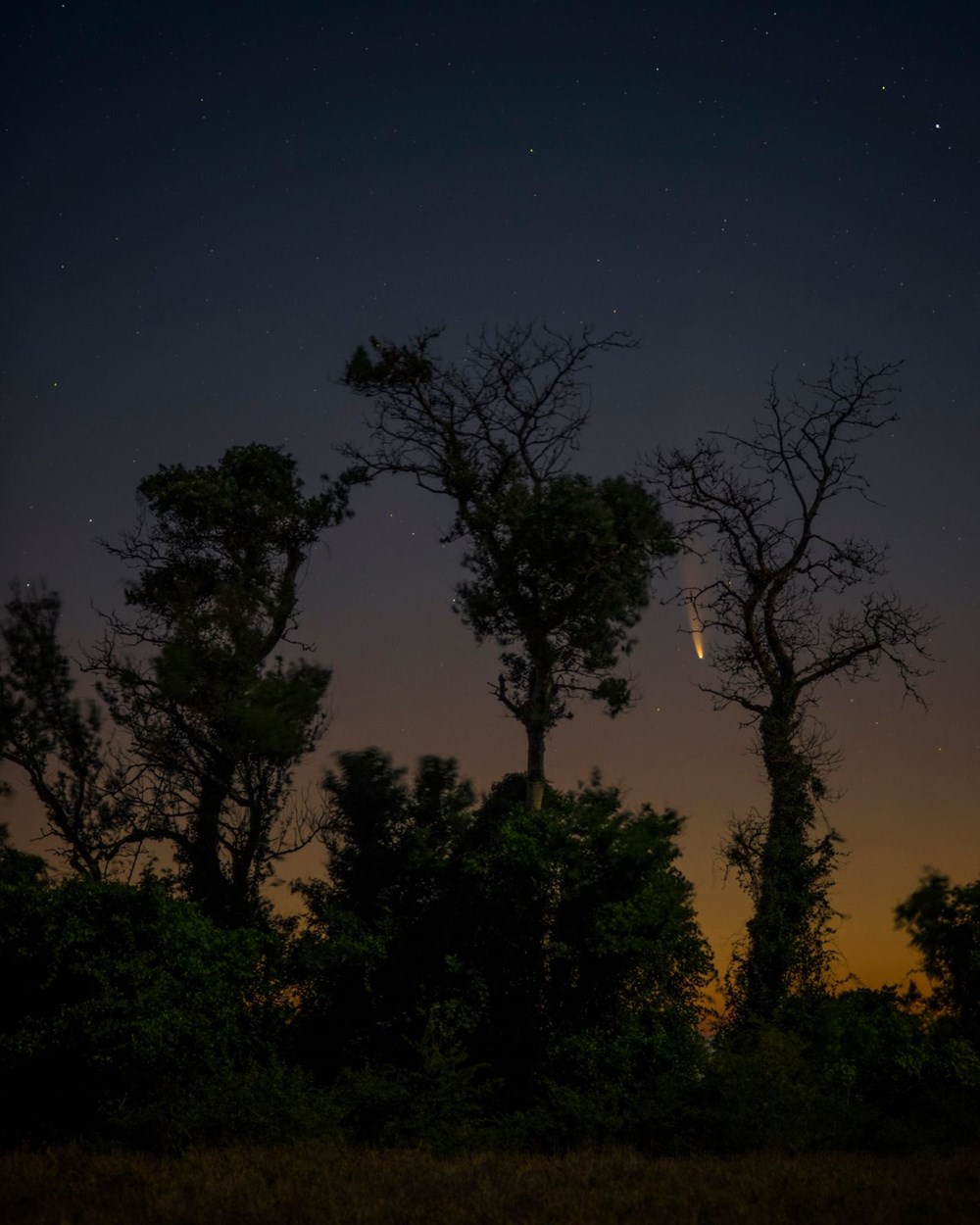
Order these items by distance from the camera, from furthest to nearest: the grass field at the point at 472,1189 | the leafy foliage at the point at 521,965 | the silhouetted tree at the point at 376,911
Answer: the silhouetted tree at the point at 376,911, the leafy foliage at the point at 521,965, the grass field at the point at 472,1189

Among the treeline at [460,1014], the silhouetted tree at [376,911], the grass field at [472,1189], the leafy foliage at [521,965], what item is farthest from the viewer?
the silhouetted tree at [376,911]

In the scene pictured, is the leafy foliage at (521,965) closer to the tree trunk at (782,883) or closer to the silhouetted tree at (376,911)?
the silhouetted tree at (376,911)

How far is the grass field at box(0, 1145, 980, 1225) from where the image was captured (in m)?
15.0

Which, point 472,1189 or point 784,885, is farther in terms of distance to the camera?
point 784,885

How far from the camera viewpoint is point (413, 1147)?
2155 centimetres

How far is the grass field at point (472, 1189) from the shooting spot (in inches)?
590

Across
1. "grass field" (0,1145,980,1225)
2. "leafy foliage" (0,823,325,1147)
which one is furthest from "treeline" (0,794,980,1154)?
"grass field" (0,1145,980,1225)

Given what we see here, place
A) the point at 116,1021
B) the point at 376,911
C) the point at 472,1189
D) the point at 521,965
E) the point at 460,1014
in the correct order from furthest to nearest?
the point at 376,911 < the point at 521,965 < the point at 460,1014 < the point at 116,1021 < the point at 472,1189

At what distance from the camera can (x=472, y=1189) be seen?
55.2 ft

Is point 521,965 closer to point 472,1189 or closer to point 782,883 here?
point 782,883

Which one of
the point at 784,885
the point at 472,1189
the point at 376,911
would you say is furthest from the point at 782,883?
the point at 472,1189

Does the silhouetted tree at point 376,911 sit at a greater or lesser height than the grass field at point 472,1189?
greater

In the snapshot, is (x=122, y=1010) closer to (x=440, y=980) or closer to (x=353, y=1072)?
(x=353, y=1072)

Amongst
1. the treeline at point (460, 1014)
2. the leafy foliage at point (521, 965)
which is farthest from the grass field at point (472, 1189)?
the leafy foliage at point (521, 965)
